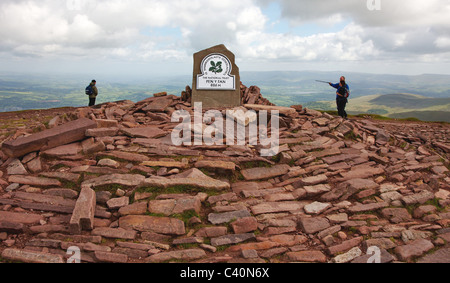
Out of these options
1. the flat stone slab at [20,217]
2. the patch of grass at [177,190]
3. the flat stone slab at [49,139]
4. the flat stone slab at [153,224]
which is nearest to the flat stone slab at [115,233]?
the flat stone slab at [153,224]

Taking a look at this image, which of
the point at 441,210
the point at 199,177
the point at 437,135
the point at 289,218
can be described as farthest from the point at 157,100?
the point at 437,135

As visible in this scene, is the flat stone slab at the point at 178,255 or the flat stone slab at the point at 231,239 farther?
the flat stone slab at the point at 231,239

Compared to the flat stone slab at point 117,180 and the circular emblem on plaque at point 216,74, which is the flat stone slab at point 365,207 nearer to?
the flat stone slab at point 117,180

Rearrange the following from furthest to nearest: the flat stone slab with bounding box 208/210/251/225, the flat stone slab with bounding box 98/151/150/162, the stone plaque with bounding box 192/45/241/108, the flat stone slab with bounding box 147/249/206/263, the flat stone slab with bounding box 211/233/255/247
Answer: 1. the stone plaque with bounding box 192/45/241/108
2. the flat stone slab with bounding box 98/151/150/162
3. the flat stone slab with bounding box 208/210/251/225
4. the flat stone slab with bounding box 211/233/255/247
5. the flat stone slab with bounding box 147/249/206/263

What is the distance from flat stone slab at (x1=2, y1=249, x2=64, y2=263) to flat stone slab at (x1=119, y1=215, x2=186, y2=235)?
1918mm

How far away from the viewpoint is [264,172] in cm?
1150

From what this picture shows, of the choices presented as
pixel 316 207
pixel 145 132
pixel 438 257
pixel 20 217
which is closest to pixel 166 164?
pixel 145 132

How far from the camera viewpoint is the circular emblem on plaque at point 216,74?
1872 centimetres

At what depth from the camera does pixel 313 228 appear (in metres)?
8.30

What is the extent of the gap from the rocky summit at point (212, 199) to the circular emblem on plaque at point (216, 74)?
4868 mm

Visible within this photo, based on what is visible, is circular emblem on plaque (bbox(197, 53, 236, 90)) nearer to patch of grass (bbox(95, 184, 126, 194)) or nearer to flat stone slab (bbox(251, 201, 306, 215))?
patch of grass (bbox(95, 184, 126, 194))

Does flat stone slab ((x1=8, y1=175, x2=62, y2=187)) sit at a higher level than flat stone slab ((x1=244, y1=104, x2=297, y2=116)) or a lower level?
lower

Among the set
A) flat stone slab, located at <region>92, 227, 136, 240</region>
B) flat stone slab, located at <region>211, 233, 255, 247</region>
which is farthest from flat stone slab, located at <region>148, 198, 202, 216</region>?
flat stone slab, located at <region>211, 233, 255, 247</region>

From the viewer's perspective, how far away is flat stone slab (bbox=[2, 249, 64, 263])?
6.43m
